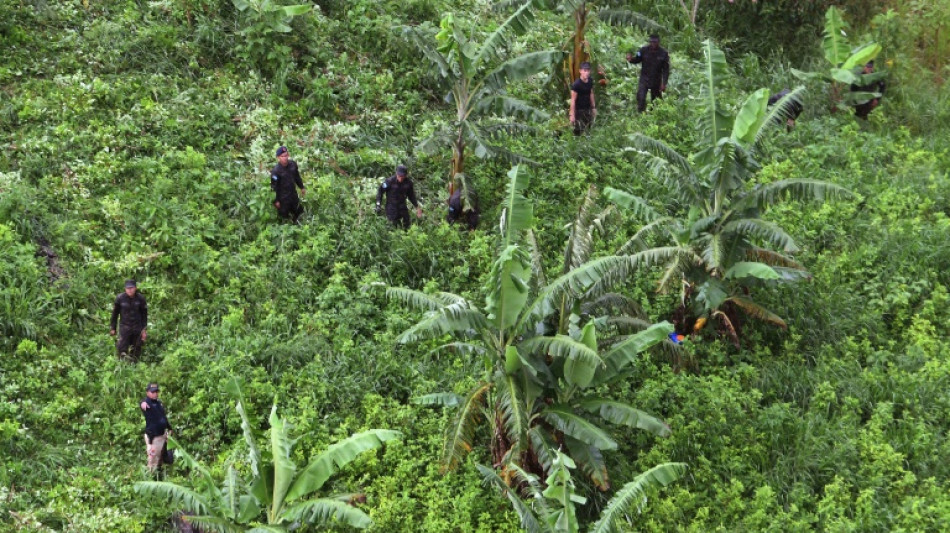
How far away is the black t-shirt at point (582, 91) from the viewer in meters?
15.7

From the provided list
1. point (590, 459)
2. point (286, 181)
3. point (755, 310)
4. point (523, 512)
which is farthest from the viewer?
point (286, 181)

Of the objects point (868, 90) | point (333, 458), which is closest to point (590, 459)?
point (333, 458)

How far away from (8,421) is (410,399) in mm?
4304

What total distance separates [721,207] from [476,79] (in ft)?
14.0

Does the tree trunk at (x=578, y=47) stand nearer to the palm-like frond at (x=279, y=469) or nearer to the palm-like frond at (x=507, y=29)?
the palm-like frond at (x=507, y=29)

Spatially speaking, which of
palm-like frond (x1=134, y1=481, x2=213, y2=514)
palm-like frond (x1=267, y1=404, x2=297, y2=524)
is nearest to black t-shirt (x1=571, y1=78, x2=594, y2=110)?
palm-like frond (x1=267, y1=404, x2=297, y2=524)

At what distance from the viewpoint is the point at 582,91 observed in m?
15.8

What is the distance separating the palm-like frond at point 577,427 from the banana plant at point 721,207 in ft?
7.26

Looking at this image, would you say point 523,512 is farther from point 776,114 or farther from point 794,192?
point 776,114

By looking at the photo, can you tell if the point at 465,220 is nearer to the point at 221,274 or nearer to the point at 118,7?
the point at 221,274

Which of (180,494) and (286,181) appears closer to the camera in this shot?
(180,494)

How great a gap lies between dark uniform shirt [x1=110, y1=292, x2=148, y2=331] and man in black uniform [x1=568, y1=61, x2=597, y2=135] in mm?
7277

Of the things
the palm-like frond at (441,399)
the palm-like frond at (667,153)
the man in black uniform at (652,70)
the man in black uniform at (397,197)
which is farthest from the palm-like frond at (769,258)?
the man in black uniform at (652,70)

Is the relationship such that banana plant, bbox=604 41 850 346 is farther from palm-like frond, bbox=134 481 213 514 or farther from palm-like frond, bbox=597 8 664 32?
palm-like frond, bbox=134 481 213 514
